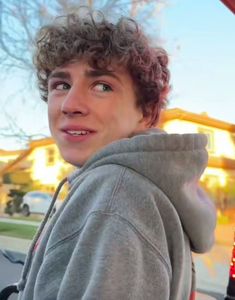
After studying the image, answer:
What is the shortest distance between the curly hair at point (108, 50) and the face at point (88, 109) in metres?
0.02

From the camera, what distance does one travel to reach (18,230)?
4.17m

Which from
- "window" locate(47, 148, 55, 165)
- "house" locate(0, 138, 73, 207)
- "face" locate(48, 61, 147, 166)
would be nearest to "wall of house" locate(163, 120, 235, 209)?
"window" locate(47, 148, 55, 165)

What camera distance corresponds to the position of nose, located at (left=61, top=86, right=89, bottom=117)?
0.91 metres

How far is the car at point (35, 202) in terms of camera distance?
385 centimetres

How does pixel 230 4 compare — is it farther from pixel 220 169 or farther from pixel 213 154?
pixel 220 169

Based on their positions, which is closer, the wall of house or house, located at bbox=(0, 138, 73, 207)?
the wall of house

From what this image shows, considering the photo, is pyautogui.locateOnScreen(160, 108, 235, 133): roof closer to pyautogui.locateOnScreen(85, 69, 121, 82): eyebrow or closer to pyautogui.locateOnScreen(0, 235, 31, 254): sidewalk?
pyautogui.locateOnScreen(85, 69, 121, 82): eyebrow

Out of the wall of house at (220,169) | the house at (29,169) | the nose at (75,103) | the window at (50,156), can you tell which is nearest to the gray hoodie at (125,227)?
the nose at (75,103)

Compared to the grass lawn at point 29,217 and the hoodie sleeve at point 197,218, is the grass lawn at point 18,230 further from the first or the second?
the hoodie sleeve at point 197,218

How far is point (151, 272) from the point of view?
710 millimetres

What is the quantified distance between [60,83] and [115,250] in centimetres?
42

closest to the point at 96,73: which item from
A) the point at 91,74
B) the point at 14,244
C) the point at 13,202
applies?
the point at 91,74

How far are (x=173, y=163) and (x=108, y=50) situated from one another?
0.30 m

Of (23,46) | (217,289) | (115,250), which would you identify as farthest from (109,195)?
(23,46)
